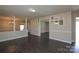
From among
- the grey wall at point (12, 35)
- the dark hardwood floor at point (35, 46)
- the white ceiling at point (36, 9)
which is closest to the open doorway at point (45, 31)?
the dark hardwood floor at point (35, 46)

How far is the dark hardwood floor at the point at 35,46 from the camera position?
2.35 m

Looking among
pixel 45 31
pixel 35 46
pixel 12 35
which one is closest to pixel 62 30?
pixel 45 31

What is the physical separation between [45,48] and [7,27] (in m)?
1.15

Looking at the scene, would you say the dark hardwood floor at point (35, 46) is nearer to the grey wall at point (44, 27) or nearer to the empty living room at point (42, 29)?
the empty living room at point (42, 29)

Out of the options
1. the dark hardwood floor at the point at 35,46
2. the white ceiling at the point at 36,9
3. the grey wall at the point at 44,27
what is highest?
the white ceiling at the point at 36,9

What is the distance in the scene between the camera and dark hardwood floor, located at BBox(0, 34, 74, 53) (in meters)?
2.35

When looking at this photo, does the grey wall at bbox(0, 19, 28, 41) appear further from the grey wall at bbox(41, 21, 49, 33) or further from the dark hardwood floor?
the grey wall at bbox(41, 21, 49, 33)

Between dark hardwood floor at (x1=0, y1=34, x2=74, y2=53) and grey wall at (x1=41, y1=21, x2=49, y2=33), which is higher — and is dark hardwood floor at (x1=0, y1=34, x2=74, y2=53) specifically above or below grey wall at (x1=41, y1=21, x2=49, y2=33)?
below

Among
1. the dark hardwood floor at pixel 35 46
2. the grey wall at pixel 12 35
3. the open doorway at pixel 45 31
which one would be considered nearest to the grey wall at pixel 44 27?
the open doorway at pixel 45 31

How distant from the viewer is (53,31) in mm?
2400

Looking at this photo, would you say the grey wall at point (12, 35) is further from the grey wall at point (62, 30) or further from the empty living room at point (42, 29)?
the grey wall at point (62, 30)

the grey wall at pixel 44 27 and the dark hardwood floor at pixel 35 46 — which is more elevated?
the grey wall at pixel 44 27

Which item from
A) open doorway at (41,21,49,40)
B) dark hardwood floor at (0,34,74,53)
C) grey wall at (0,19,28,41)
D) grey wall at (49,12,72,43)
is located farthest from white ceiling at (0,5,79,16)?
dark hardwood floor at (0,34,74,53)
